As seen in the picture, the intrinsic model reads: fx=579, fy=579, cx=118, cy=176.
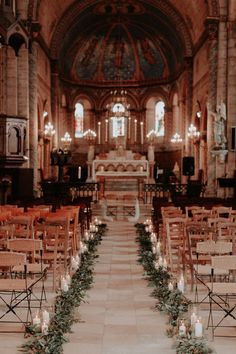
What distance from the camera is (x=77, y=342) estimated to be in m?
7.56

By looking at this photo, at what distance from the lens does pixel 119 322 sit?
8586 millimetres

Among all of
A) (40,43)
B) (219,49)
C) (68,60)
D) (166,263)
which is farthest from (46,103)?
(166,263)

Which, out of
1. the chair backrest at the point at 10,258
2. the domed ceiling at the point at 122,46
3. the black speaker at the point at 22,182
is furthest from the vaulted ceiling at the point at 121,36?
the chair backrest at the point at 10,258

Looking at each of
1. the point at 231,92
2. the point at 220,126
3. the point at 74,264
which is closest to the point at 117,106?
the point at 231,92

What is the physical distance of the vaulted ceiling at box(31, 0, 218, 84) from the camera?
36969 millimetres

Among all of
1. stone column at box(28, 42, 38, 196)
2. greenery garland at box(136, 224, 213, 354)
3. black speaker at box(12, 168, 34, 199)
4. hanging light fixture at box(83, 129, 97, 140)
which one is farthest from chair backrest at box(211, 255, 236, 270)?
hanging light fixture at box(83, 129, 97, 140)

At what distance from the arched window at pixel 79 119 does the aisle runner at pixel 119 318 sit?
33.9 m

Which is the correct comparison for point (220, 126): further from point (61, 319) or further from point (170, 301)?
point (61, 319)

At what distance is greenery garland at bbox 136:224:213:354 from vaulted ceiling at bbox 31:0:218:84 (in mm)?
22025

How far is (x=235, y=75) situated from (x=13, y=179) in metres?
12.3

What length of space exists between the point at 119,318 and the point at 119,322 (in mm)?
242

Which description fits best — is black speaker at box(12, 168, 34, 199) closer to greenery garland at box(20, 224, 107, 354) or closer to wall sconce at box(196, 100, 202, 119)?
wall sconce at box(196, 100, 202, 119)

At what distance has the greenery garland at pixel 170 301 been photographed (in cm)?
698

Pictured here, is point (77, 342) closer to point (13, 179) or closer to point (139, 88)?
point (13, 179)
